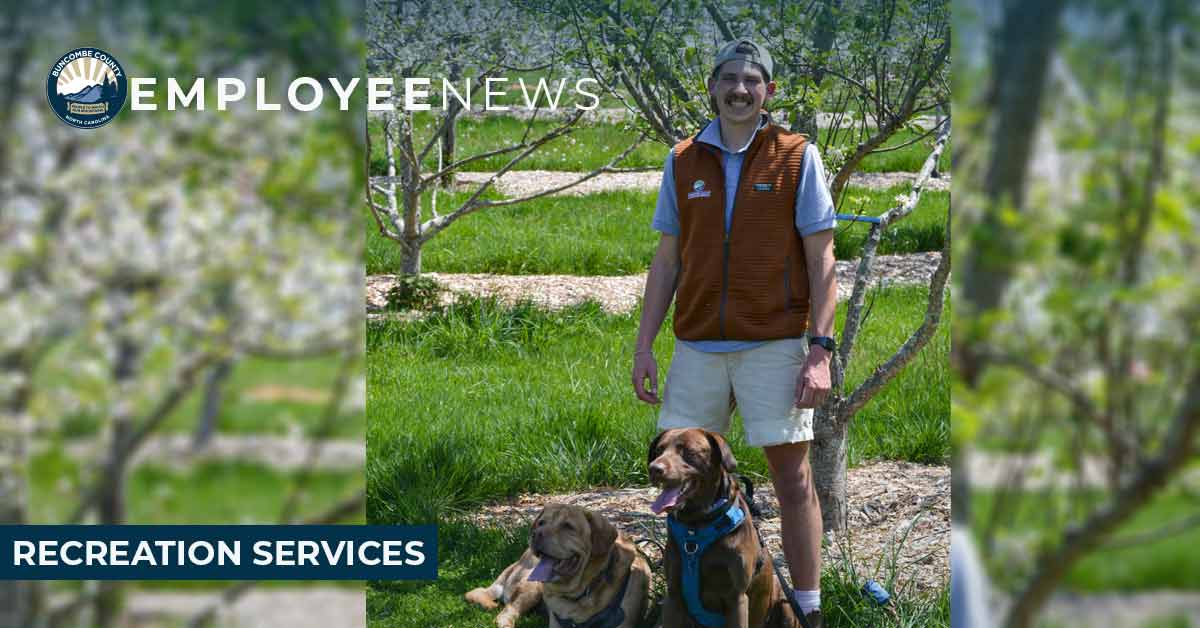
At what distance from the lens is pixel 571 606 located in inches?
167

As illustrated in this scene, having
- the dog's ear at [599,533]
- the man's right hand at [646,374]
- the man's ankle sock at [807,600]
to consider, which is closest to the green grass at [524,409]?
the dog's ear at [599,533]

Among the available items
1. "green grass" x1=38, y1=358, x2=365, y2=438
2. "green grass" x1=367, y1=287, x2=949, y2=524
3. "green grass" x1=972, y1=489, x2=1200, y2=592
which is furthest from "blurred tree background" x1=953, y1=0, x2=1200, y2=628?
"green grass" x1=367, y1=287, x2=949, y2=524

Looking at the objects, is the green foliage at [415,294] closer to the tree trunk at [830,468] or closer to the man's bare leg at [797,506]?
the tree trunk at [830,468]

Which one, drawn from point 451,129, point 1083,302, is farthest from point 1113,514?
point 451,129

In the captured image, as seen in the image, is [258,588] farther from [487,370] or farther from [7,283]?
[487,370]

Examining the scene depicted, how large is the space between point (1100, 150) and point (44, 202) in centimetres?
266

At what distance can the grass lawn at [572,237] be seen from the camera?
10.3m

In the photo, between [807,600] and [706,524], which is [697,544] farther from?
[807,600]

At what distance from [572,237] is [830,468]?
20.2ft

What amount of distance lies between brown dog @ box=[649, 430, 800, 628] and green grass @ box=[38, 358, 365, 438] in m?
0.92

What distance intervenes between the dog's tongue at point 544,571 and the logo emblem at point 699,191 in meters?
1.34

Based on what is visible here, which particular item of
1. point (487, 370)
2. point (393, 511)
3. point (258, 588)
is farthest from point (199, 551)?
point (487, 370)

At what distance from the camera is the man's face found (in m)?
3.64

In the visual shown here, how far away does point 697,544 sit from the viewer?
→ 3707 millimetres
